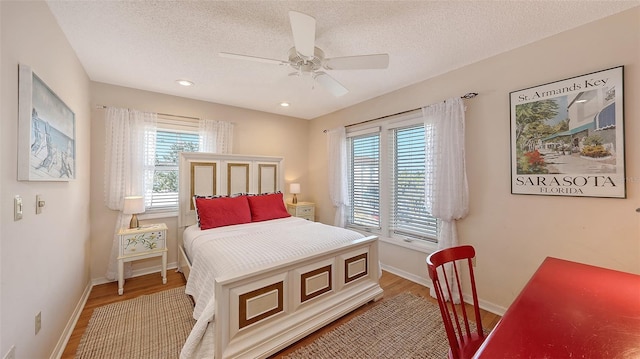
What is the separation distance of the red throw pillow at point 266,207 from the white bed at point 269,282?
26 cm

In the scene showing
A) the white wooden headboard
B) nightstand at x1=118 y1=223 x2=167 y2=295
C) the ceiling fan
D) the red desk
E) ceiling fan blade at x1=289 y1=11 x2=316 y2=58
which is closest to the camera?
the red desk

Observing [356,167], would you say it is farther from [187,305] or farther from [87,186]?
[87,186]

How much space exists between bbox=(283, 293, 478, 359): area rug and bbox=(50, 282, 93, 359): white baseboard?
1.62 m

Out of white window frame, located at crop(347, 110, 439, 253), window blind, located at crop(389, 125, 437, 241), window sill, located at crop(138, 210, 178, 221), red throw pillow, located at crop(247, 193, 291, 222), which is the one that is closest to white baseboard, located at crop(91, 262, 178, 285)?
window sill, located at crop(138, 210, 178, 221)

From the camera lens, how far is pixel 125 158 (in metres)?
2.96

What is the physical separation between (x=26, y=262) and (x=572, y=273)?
3021 mm

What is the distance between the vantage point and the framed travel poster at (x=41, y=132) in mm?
1253

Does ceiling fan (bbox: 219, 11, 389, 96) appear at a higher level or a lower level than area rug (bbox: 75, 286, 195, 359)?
higher

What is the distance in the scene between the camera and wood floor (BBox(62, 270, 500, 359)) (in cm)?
188

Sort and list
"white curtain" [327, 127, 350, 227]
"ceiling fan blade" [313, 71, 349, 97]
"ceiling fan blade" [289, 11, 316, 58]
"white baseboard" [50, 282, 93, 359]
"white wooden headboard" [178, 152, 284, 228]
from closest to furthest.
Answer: "ceiling fan blade" [289, 11, 316, 58] < "white baseboard" [50, 282, 93, 359] < "ceiling fan blade" [313, 71, 349, 97] < "white wooden headboard" [178, 152, 284, 228] < "white curtain" [327, 127, 350, 227]

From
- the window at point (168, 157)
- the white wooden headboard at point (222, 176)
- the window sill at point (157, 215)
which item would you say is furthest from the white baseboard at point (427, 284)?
the window at point (168, 157)

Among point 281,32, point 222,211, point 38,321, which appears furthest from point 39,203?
point 281,32

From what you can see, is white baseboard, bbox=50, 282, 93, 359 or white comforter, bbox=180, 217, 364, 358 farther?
white baseboard, bbox=50, 282, 93, 359

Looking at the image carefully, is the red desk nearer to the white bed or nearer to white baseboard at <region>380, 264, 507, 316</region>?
white baseboard at <region>380, 264, 507, 316</region>
